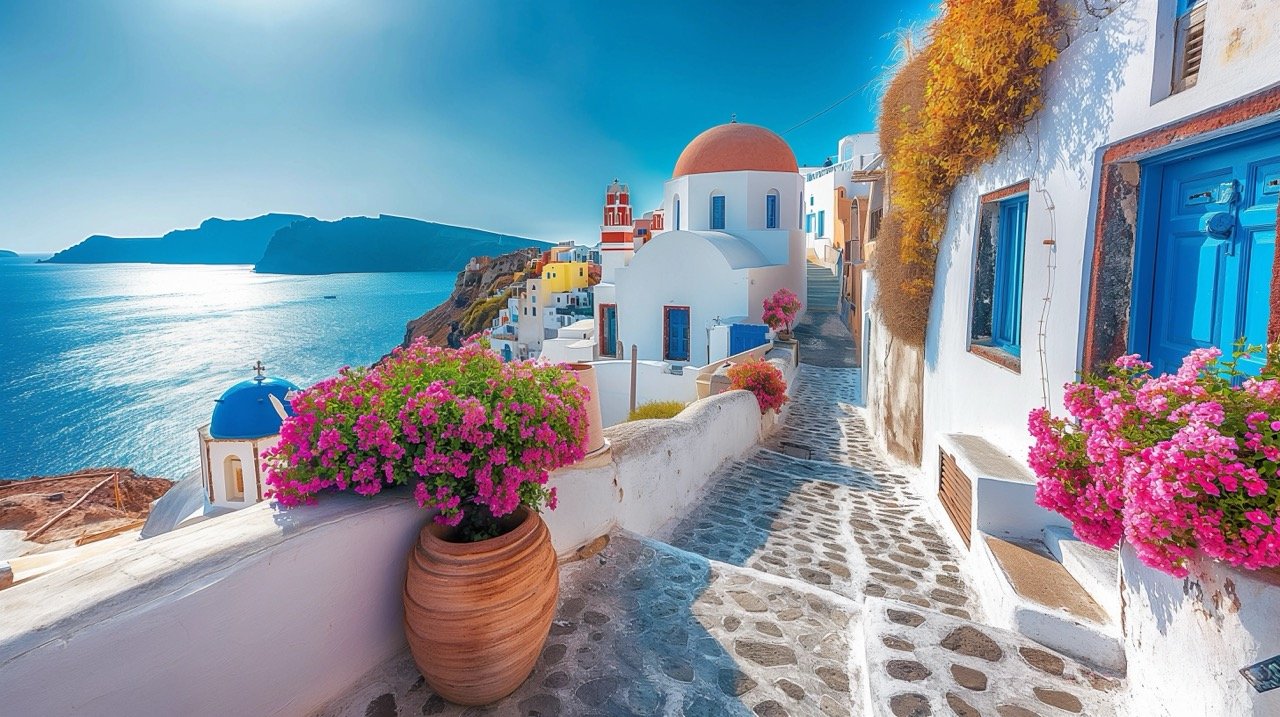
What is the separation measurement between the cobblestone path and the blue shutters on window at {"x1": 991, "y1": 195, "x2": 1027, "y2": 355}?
150cm

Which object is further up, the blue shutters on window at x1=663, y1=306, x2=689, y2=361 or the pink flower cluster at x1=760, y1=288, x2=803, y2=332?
the pink flower cluster at x1=760, y1=288, x2=803, y2=332

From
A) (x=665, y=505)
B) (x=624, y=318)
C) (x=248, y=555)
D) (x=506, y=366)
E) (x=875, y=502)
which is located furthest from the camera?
(x=624, y=318)

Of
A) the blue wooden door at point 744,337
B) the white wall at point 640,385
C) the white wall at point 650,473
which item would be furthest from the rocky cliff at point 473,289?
the white wall at point 650,473

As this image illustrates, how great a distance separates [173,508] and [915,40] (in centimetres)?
1264

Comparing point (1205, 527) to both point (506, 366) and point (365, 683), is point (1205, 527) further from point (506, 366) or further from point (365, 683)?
point (365, 683)

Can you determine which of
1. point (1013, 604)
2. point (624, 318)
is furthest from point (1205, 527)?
point (624, 318)

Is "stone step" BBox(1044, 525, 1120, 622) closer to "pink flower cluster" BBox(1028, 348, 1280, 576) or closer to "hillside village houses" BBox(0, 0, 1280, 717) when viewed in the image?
"hillside village houses" BBox(0, 0, 1280, 717)

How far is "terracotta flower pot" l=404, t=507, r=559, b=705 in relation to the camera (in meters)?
1.94

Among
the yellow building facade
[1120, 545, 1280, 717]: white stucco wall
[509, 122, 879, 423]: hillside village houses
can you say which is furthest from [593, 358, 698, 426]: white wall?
the yellow building facade

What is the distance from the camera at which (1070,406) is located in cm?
214

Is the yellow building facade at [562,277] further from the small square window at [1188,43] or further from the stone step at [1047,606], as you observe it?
the small square window at [1188,43]

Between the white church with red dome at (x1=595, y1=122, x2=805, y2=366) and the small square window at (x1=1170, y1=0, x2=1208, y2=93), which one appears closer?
the small square window at (x1=1170, y1=0, x2=1208, y2=93)

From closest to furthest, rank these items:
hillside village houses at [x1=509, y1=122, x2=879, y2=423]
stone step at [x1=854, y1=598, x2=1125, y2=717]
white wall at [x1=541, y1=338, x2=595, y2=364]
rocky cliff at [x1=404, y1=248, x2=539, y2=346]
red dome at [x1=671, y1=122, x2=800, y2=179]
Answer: stone step at [x1=854, y1=598, x2=1125, y2=717] → hillside village houses at [x1=509, y1=122, x2=879, y2=423] → red dome at [x1=671, y1=122, x2=800, y2=179] → white wall at [x1=541, y1=338, x2=595, y2=364] → rocky cliff at [x1=404, y1=248, x2=539, y2=346]

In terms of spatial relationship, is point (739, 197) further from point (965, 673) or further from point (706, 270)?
point (965, 673)
